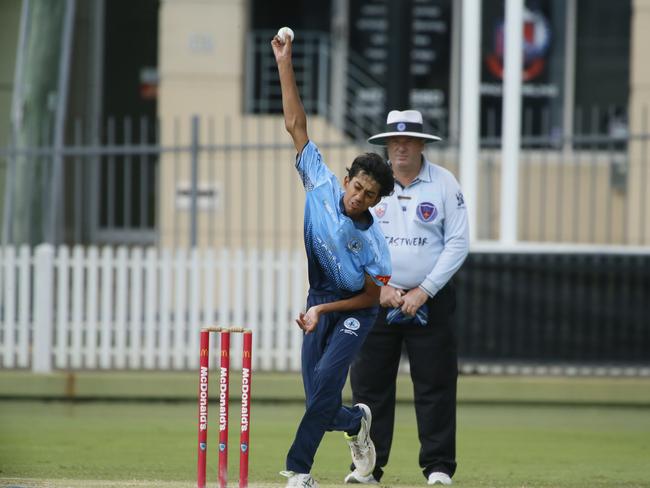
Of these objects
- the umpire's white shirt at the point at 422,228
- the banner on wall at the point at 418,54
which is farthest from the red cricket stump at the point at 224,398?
the banner on wall at the point at 418,54

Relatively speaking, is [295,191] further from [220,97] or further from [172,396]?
[172,396]

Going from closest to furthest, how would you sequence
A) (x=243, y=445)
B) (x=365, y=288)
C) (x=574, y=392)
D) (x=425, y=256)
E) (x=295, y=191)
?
(x=243, y=445) → (x=365, y=288) → (x=425, y=256) → (x=574, y=392) → (x=295, y=191)

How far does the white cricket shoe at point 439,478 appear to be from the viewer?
23.5 ft

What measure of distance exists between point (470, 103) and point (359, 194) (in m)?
5.77

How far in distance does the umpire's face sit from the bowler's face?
1025 millimetres

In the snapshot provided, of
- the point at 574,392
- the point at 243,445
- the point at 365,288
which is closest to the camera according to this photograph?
the point at 243,445

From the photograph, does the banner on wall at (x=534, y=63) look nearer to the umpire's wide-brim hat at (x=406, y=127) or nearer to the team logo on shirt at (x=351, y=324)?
the umpire's wide-brim hat at (x=406, y=127)

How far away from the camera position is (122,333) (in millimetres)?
11961

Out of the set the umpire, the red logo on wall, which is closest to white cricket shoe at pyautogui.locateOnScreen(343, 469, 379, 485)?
the umpire

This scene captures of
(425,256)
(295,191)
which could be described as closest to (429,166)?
(425,256)

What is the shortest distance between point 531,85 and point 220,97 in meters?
3.42

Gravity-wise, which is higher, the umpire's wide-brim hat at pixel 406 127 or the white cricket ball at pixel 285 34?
the white cricket ball at pixel 285 34

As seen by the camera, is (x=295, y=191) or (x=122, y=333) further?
(x=295, y=191)

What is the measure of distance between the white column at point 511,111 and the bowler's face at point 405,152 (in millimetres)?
4557
